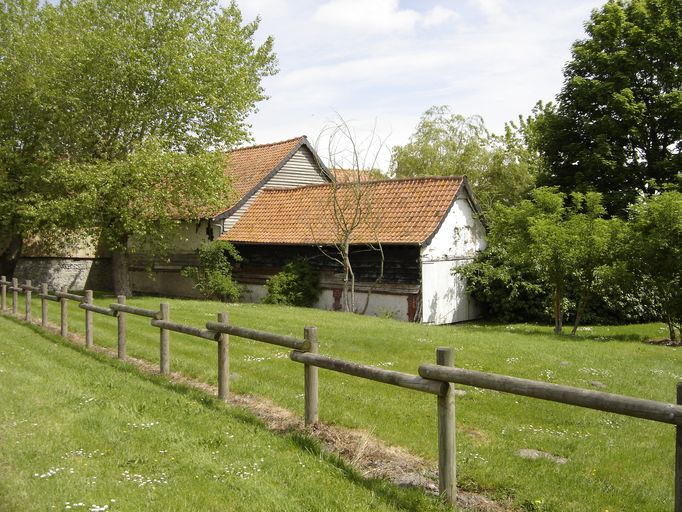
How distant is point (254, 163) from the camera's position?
31.9m

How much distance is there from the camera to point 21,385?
9.37 m

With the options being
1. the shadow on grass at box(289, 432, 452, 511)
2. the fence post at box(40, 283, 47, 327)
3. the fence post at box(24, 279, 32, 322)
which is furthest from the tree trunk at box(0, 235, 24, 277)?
the shadow on grass at box(289, 432, 452, 511)

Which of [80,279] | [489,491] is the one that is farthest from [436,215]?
[80,279]

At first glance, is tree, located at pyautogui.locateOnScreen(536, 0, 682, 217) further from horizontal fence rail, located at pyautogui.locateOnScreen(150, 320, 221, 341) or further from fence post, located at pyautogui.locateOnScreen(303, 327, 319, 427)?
fence post, located at pyautogui.locateOnScreen(303, 327, 319, 427)

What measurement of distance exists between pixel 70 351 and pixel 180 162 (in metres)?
13.3

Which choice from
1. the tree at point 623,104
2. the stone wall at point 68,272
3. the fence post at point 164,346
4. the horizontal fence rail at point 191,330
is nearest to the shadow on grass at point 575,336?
the tree at point 623,104

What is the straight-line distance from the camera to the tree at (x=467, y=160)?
128 feet

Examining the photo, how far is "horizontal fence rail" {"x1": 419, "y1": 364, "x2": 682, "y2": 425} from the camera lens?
4155 millimetres

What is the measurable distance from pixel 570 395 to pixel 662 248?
1513cm

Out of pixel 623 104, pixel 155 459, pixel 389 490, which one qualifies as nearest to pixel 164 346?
pixel 155 459

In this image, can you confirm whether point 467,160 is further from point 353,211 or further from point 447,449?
point 447,449

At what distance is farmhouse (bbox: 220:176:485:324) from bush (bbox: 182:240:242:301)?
0.75 meters

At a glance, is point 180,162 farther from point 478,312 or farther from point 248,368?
point 248,368

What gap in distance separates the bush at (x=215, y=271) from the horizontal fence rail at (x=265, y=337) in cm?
1728
